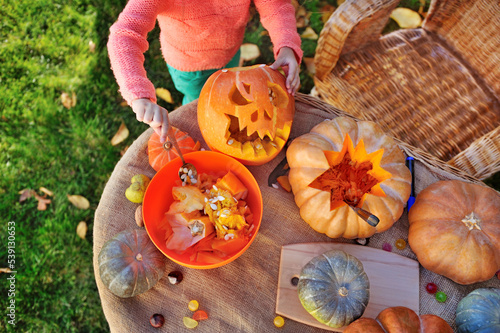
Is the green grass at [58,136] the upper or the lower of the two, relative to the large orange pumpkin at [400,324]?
lower

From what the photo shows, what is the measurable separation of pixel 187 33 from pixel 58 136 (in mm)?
1420

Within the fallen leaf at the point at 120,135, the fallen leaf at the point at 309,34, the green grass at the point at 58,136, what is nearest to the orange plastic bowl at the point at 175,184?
the green grass at the point at 58,136

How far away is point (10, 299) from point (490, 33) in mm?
3167

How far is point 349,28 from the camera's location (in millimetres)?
1670

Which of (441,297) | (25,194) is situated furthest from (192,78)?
(441,297)

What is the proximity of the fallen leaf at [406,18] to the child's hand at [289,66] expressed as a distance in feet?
5.62

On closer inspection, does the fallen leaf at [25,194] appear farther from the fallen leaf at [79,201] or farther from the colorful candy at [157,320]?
the colorful candy at [157,320]

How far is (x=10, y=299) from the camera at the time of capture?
2102mm

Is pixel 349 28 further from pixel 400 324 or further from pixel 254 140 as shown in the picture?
pixel 400 324

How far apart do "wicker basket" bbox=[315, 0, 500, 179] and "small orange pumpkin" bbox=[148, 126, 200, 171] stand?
2.99 ft

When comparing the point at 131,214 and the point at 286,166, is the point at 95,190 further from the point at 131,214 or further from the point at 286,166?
the point at 286,166

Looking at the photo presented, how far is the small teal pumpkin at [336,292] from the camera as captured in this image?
3.75 feet

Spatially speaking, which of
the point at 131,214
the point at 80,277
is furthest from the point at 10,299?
the point at 131,214

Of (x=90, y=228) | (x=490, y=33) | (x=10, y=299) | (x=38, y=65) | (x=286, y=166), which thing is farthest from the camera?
(x=38, y=65)
